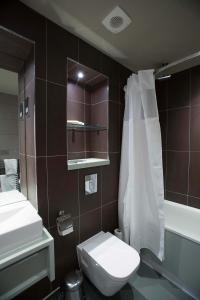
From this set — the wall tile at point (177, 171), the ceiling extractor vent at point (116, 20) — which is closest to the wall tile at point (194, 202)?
the wall tile at point (177, 171)

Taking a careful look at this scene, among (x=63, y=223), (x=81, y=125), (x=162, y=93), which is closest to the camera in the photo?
(x=63, y=223)

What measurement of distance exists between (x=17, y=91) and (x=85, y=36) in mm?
823

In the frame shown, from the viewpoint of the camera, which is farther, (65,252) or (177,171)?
(177,171)

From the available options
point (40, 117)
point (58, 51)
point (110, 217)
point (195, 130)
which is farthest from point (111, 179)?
point (58, 51)

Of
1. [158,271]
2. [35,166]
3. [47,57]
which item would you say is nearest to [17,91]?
[47,57]

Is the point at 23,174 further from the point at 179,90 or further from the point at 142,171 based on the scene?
the point at 179,90

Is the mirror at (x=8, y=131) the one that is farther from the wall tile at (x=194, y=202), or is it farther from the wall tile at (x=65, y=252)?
the wall tile at (x=194, y=202)

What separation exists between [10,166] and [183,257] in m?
1.92

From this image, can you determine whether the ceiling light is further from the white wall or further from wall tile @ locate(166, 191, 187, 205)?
wall tile @ locate(166, 191, 187, 205)

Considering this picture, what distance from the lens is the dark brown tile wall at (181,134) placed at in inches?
76.6

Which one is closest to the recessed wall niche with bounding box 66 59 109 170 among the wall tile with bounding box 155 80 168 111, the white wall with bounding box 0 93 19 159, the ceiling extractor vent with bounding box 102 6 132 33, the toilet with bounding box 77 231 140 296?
the ceiling extractor vent with bounding box 102 6 132 33

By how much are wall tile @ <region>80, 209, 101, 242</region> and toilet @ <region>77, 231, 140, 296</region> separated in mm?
63

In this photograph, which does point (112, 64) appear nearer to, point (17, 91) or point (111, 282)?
point (17, 91)

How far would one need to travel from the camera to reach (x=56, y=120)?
51.0 inches
